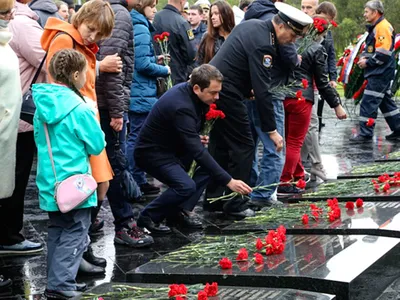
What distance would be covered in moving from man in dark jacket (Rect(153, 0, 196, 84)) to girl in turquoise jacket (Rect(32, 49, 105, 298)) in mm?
4310

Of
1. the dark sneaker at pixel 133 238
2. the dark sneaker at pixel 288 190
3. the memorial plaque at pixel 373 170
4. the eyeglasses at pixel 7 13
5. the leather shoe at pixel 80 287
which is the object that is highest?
the eyeglasses at pixel 7 13

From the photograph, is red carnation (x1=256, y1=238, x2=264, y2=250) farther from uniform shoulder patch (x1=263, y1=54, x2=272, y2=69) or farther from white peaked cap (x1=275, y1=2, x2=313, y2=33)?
Answer: white peaked cap (x1=275, y1=2, x2=313, y2=33)

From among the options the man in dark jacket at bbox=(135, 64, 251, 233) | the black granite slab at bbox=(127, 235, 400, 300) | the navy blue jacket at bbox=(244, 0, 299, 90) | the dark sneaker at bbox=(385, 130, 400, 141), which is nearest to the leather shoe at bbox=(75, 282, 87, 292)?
the black granite slab at bbox=(127, 235, 400, 300)

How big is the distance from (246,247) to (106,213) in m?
2.59

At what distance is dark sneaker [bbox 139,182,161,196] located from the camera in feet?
28.0

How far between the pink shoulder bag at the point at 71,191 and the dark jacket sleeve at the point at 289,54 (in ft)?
10.5

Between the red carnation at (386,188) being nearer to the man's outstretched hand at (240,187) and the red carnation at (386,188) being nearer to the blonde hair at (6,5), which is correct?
the man's outstretched hand at (240,187)

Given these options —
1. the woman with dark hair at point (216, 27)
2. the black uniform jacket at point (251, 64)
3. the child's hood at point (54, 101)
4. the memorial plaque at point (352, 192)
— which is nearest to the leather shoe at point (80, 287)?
the child's hood at point (54, 101)

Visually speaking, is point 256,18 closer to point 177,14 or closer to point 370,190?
point 177,14

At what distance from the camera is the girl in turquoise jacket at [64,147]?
492 centimetres

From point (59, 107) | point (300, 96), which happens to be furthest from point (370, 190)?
point (59, 107)

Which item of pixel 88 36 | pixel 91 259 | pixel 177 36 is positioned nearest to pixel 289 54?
pixel 177 36

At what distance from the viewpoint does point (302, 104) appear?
839 centimetres

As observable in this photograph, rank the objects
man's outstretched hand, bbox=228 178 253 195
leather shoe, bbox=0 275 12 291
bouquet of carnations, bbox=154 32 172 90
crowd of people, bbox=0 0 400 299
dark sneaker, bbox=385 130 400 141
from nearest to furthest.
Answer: crowd of people, bbox=0 0 400 299 < leather shoe, bbox=0 275 12 291 < man's outstretched hand, bbox=228 178 253 195 < bouquet of carnations, bbox=154 32 172 90 < dark sneaker, bbox=385 130 400 141
